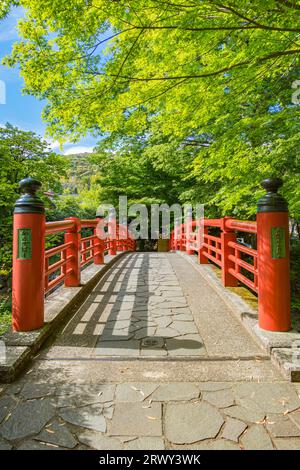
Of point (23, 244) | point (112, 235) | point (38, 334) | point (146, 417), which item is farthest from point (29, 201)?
point (112, 235)

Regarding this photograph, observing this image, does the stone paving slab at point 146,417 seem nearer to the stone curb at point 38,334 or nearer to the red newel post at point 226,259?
the stone curb at point 38,334

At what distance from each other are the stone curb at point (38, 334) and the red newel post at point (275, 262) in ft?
7.07

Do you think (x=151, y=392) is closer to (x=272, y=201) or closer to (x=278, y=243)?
(x=278, y=243)

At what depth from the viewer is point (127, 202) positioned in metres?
17.0

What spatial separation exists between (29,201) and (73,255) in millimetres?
1818

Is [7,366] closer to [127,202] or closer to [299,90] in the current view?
[299,90]

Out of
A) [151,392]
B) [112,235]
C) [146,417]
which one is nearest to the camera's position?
[146,417]

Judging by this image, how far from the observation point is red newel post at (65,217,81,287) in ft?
15.1

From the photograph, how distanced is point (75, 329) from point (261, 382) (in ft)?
6.45

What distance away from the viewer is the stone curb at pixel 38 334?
232cm

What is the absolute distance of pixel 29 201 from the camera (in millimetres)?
2926

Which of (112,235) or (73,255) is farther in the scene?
(112,235)

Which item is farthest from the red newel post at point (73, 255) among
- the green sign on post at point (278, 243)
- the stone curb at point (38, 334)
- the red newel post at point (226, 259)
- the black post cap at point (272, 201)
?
the green sign on post at point (278, 243)

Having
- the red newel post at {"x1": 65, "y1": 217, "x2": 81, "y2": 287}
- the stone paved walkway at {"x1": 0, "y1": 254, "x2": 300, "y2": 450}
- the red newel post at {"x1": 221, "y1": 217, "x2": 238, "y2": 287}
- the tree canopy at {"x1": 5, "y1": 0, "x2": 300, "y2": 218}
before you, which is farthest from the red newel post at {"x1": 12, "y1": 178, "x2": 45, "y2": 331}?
the red newel post at {"x1": 221, "y1": 217, "x2": 238, "y2": 287}
